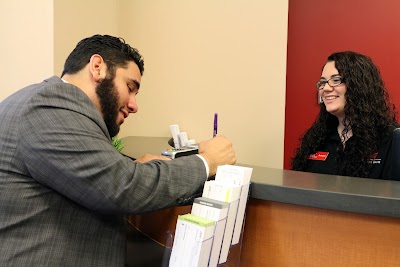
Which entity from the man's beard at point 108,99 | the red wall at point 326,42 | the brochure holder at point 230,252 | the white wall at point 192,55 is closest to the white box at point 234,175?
the brochure holder at point 230,252

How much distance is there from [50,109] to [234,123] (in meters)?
1.81

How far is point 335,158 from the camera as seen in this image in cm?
170

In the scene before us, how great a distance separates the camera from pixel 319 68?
9.23 ft

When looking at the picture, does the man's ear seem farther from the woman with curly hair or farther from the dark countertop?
the woman with curly hair

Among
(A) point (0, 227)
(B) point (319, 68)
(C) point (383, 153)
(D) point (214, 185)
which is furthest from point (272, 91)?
(A) point (0, 227)

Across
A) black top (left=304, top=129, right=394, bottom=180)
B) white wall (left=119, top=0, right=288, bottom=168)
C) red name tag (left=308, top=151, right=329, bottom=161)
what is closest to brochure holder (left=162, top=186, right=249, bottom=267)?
black top (left=304, top=129, right=394, bottom=180)

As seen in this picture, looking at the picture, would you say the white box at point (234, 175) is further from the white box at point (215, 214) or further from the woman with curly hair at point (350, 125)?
the woman with curly hair at point (350, 125)

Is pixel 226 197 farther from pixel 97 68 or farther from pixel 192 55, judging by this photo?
pixel 192 55

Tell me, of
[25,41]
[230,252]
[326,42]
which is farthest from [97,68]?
[326,42]

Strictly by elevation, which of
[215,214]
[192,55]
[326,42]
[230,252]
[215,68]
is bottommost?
[230,252]

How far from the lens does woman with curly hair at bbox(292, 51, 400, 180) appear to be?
1.58 meters

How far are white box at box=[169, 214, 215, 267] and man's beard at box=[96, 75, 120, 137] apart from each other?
19.4 inches

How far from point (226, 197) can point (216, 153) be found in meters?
0.20

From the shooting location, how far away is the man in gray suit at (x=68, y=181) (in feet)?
2.69
